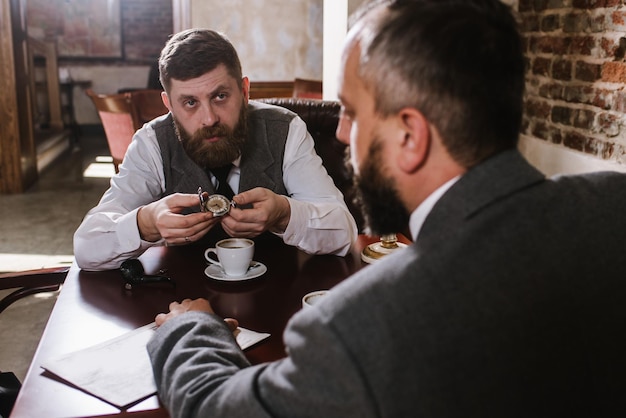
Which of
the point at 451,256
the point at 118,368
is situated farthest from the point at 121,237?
the point at 451,256

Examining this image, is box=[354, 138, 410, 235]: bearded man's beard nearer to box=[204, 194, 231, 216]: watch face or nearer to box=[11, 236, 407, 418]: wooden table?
box=[11, 236, 407, 418]: wooden table

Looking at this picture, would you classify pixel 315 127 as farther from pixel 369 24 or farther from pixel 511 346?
pixel 511 346

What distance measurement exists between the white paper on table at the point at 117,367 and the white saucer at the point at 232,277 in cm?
30

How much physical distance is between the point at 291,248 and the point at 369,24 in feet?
3.63

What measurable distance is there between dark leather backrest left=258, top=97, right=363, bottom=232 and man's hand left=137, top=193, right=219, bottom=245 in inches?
43.8

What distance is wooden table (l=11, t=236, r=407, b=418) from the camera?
3.53ft

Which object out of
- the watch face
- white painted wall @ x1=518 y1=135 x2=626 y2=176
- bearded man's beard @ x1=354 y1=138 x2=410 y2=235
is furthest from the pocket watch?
white painted wall @ x1=518 y1=135 x2=626 y2=176

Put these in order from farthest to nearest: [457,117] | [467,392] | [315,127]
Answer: [315,127] < [457,117] < [467,392]

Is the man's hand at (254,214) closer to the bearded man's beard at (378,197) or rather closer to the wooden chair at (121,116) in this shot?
the bearded man's beard at (378,197)

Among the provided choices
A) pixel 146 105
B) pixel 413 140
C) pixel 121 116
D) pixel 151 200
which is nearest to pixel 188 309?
pixel 413 140

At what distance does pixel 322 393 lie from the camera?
734 mm

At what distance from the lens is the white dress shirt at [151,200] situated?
5.71 ft

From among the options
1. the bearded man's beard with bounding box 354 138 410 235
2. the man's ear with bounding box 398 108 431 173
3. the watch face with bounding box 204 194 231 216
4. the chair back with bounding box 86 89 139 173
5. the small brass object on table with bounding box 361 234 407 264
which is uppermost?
the man's ear with bounding box 398 108 431 173

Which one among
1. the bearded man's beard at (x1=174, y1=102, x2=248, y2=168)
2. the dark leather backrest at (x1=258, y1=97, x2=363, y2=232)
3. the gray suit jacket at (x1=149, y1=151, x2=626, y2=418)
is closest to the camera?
the gray suit jacket at (x1=149, y1=151, x2=626, y2=418)
